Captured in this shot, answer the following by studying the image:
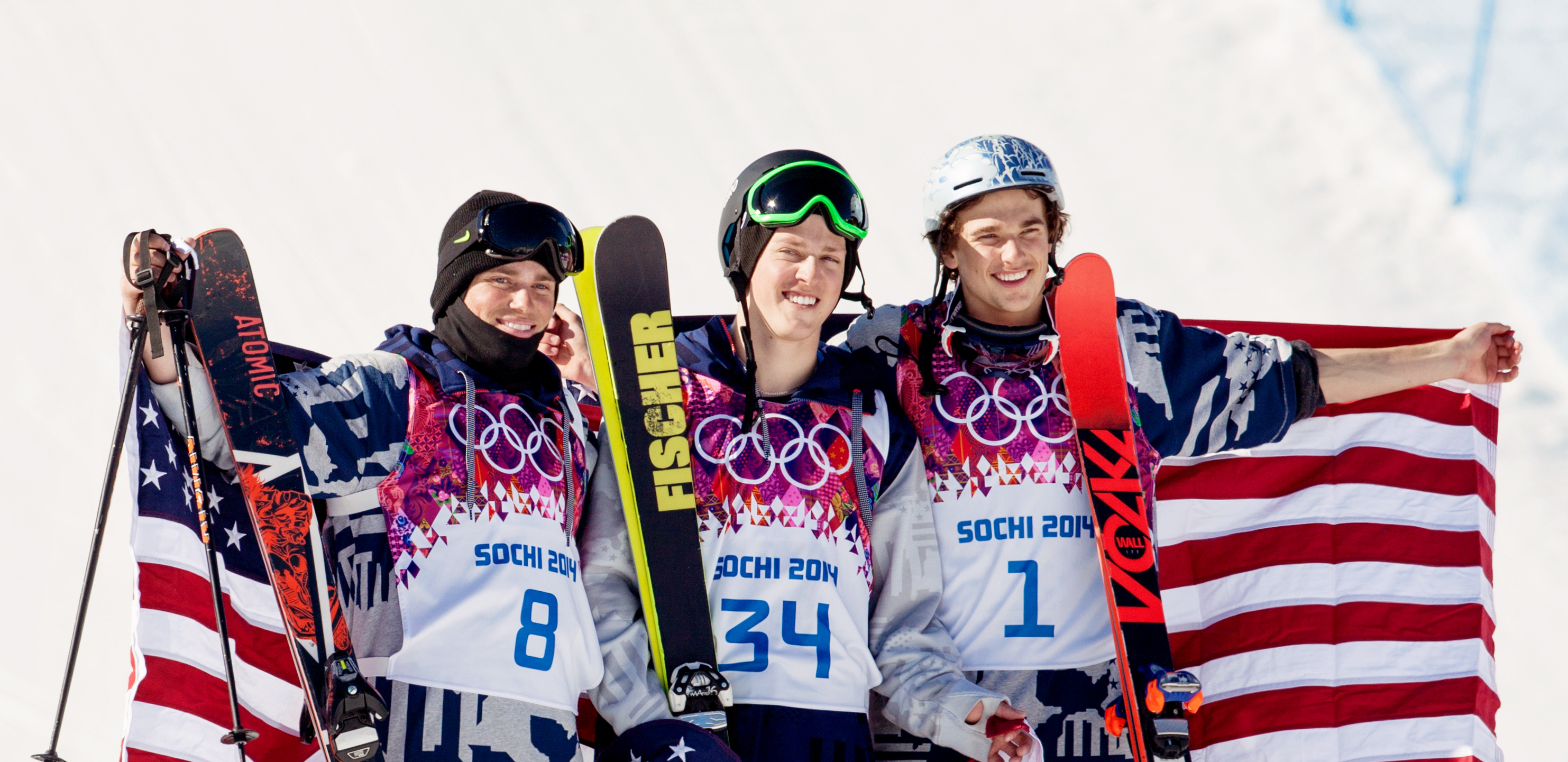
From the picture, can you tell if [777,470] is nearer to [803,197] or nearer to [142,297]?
[803,197]

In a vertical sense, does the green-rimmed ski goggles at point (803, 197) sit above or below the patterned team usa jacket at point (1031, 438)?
above

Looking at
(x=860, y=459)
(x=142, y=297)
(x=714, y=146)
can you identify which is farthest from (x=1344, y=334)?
(x=714, y=146)

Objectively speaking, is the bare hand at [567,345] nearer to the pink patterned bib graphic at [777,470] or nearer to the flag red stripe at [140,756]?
the pink patterned bib graphic at [777,470]

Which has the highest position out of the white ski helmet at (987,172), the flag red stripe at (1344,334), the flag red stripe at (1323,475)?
the white ski helmet at (987,172)

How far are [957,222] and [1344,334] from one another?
1443 mm

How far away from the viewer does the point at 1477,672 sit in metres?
3.77

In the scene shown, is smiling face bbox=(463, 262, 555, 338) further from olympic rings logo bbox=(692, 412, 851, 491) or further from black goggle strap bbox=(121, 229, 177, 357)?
black goggle strap bbox=(121, 229, 177, 357)

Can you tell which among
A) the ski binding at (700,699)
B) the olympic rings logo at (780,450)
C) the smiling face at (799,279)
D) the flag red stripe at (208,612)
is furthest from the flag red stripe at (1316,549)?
the flag red stripe at (208,612)

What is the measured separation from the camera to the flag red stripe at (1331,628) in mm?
3828

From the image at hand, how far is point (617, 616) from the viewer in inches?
119

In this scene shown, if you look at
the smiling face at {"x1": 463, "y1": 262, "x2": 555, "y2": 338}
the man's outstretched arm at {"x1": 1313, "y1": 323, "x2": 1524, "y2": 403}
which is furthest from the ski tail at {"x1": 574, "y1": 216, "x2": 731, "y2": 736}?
the man's outstretched arm at {"x1": 1313, "y1": 323, "x2": 1524, "y2": 403}

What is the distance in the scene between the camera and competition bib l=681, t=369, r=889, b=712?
2.92 meters

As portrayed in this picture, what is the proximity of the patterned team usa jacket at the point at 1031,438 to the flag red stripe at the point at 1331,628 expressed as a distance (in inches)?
28.9

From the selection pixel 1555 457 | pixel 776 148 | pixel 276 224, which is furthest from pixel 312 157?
pixel 1555 457
